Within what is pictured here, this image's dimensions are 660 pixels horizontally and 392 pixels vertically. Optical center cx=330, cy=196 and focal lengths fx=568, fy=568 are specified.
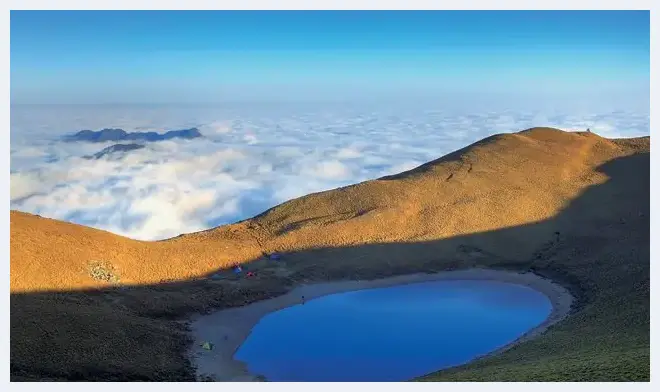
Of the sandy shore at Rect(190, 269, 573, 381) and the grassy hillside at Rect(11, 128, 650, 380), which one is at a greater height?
the grassy hillside at Rect(11, 128, 650, 380)

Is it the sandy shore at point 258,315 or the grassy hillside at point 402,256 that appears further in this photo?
the sandy shore at point 258,315

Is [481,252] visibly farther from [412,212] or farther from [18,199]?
[18,199]

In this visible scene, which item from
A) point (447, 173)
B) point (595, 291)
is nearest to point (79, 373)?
point (595, 291)

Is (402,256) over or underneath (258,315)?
over

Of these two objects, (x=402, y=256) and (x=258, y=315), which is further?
(x=402, y=256)

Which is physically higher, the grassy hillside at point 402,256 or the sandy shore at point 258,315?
the grassy hillside at point 402,256
